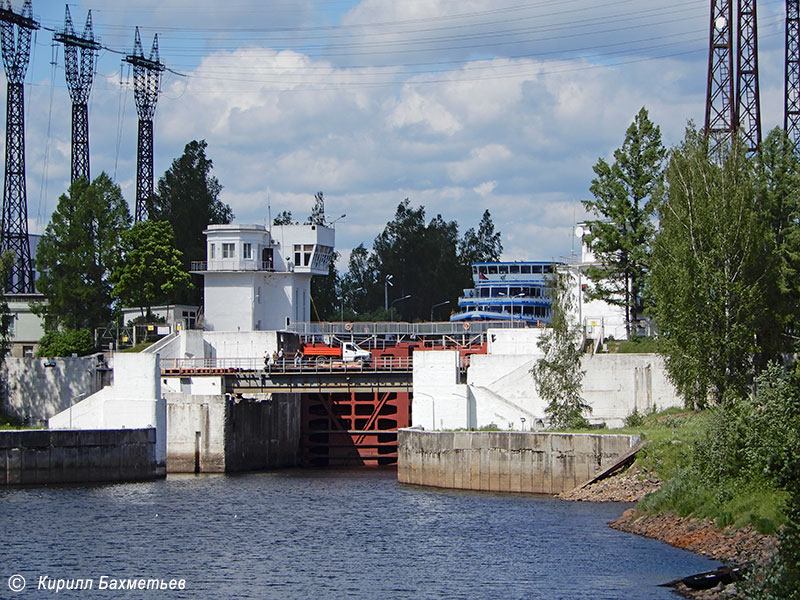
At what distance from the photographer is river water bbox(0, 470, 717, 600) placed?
40.1m

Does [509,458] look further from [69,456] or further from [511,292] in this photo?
[511,292]

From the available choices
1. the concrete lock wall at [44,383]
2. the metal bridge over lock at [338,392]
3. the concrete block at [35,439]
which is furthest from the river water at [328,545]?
the concrete lock wall at [44,383]

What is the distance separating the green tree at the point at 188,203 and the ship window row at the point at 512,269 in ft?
85.1

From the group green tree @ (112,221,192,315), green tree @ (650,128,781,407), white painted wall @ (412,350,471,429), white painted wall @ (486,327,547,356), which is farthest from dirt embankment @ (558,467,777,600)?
green tree @ (112,221,192,315)

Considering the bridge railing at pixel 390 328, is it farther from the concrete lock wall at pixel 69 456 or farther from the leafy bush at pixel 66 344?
the concrete lock wall at pixel 69 456

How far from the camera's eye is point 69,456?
67312mm

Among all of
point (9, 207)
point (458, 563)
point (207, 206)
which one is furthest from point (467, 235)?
point (458, 563)

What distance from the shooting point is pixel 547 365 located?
67.8m

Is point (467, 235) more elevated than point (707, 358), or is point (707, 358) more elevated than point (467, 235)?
point (467, 235)

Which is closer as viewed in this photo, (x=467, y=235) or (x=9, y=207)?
(x=9, y=207)

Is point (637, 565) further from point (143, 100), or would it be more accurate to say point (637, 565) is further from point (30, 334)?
point (143, 100)

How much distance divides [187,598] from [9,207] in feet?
223

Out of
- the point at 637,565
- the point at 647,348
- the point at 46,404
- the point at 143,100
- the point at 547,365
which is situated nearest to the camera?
the point at 637,565

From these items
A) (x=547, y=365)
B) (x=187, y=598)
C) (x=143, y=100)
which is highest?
(x=143, y=100)
